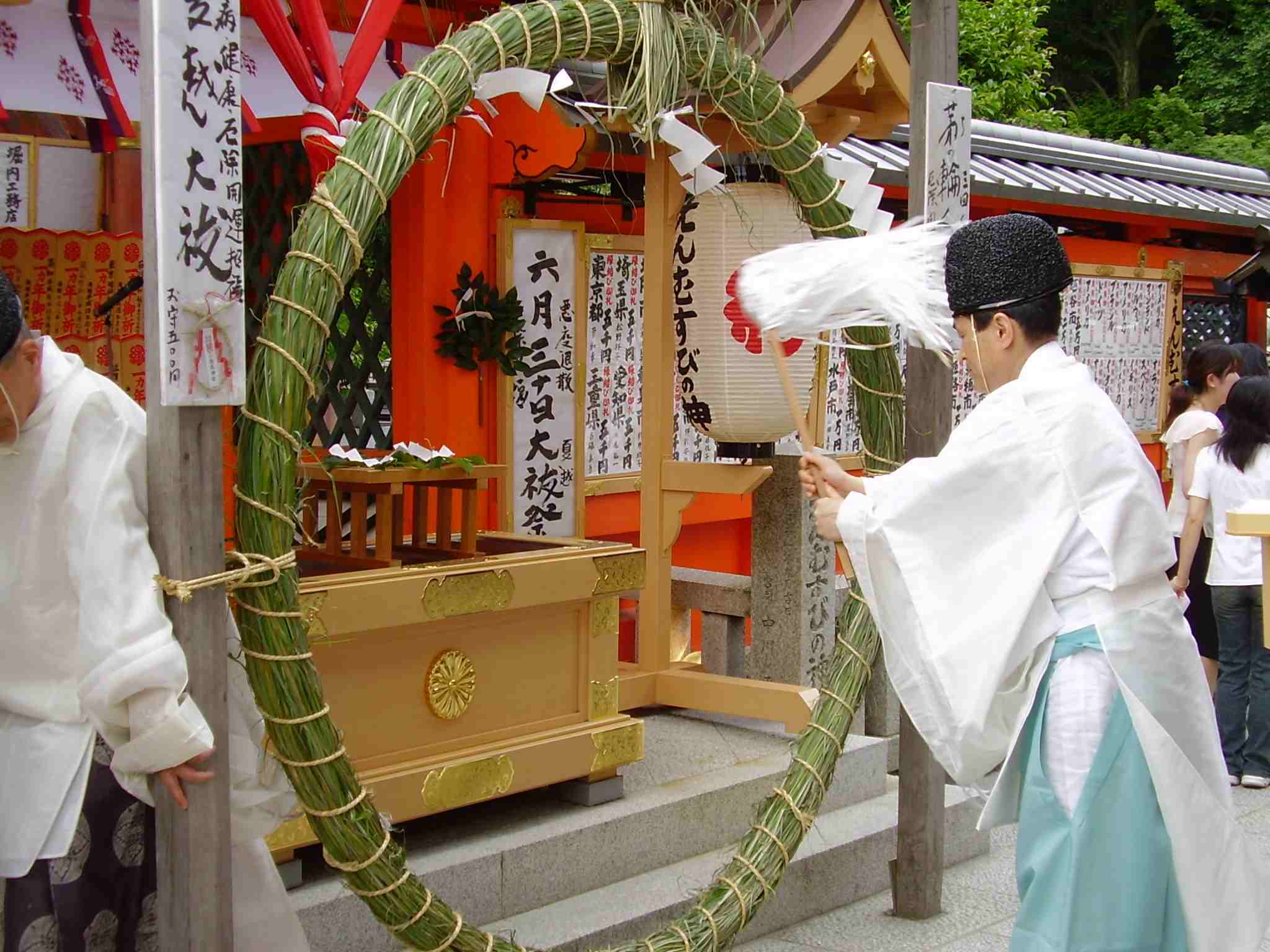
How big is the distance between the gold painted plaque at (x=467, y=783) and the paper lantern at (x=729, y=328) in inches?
77.0

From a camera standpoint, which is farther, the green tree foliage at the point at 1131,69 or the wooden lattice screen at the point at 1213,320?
the green tree foliage at the point at 1131,69

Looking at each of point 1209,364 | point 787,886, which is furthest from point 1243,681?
point 787,886

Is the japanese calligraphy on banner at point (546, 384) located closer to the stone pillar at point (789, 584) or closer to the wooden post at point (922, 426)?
the stone pillar at point (789, 584)

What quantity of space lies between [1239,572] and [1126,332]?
14.4 ft

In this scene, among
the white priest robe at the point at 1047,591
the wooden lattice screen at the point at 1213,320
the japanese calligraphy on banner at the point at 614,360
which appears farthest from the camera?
the wooden lattice screen at the point at 1213,320

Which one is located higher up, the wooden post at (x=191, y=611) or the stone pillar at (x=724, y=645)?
the wooden post at (x=191, y=611)

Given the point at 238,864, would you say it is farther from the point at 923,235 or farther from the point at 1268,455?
the point at 1268,455

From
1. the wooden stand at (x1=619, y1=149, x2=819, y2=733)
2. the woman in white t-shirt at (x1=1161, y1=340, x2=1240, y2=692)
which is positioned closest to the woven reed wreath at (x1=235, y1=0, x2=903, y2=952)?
the wooden stand at (x1=619, y1=149, x2=819, y2=733)

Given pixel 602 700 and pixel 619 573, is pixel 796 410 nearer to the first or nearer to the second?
pixel 619 573

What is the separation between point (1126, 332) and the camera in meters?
11.6

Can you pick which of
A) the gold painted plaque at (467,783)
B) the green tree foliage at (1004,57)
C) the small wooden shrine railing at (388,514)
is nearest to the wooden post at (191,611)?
the small wooden shrine railing at (388,514)

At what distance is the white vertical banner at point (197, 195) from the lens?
306 cm

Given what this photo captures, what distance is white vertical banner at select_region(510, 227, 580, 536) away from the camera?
23.6ft

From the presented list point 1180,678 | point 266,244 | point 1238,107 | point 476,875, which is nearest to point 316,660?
point 476,875
